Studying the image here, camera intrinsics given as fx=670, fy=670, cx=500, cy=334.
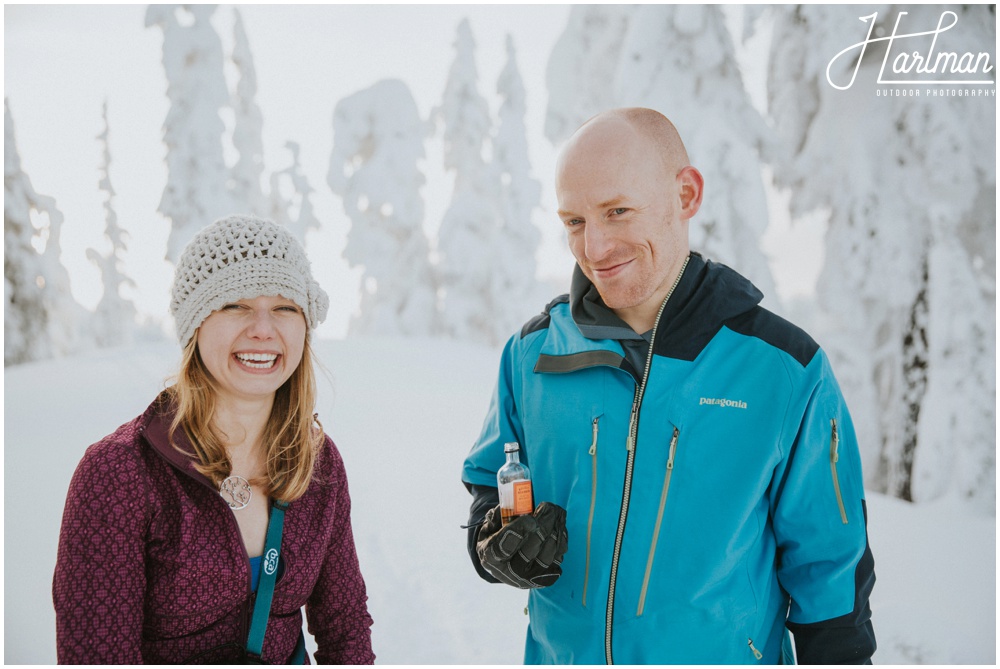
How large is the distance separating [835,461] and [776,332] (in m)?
0.43

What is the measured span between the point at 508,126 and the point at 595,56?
555cm

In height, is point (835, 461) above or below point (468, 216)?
below

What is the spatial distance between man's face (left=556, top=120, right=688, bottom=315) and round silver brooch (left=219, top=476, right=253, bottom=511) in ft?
4.31

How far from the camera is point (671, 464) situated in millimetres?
2092

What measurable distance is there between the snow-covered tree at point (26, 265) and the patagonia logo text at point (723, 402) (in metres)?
13.3

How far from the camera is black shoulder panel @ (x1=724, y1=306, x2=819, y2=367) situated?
2.10 metres

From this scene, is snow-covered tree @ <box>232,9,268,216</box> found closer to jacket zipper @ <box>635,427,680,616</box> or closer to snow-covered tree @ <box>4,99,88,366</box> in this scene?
snow-covered tree @ <box>4,99,88,366</box>

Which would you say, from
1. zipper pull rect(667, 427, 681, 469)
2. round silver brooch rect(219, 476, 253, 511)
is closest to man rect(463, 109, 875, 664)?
zipper pull rect(667, 427, 681, 469)

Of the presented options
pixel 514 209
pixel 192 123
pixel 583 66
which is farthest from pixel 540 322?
pixel 514 209

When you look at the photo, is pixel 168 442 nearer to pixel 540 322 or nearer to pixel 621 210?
pixel 540 322

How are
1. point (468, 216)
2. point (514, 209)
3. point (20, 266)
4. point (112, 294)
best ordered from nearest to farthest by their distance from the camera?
point (20, 266) < point (468, 216) < point (514, 209) < point (112, 294)

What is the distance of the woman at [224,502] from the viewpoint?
70.4 inches

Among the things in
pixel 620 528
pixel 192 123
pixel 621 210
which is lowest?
pixel 620 528

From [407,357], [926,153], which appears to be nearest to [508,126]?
[407,357]
